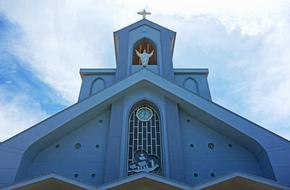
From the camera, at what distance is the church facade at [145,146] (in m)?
10.3

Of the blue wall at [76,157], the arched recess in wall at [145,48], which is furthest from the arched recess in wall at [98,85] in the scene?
the blue wall at [76,157]

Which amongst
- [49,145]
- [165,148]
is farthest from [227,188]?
[49,145]

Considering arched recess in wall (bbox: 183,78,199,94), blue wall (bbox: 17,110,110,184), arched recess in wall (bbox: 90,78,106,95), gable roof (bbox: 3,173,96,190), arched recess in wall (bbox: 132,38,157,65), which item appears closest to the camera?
gable roof (bbox: 3,173,96,190)

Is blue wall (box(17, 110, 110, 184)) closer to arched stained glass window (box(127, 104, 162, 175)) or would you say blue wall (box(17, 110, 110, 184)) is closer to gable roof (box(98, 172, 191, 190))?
arched stained glass window (box(127, 104, 162, 175))

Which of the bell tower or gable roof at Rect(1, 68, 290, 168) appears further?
the bell tower

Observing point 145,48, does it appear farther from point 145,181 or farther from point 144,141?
point 145,181

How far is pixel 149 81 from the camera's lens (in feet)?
45.2

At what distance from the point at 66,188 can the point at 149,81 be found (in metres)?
6.50

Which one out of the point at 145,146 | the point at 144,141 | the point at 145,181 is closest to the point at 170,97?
the point at 144,141

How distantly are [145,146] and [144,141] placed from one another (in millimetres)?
275

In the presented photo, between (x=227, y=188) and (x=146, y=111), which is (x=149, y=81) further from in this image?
(x=227, y=188)

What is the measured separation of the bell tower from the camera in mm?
16391

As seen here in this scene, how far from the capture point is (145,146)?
12.4 metres

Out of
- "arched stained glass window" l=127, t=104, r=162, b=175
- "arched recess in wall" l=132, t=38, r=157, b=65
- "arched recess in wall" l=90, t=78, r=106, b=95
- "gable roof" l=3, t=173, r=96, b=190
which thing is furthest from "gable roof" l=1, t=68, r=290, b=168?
"arched recess in wall" l=132, t=38, r=157, b=65
